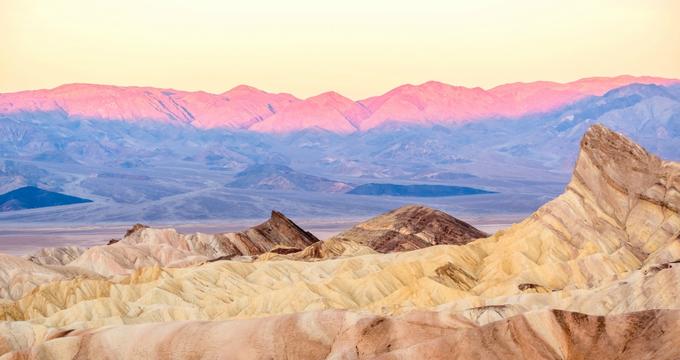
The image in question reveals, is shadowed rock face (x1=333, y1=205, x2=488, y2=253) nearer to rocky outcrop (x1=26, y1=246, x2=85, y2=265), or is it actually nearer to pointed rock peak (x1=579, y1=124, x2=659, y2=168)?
rocky outcrop (x1=26, y1=246, x2=85, y2=265)

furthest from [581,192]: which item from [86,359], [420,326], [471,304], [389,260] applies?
[86,359]

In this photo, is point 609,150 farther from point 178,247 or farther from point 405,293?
point 178,247

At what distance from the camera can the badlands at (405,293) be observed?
6366 cm

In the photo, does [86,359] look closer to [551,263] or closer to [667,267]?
[667,267]

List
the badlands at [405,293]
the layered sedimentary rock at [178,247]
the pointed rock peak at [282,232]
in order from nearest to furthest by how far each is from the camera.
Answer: the badlands at [405,293] < the layered sedimentary rock at [178,247] < the pointed rock peak at [282,232]

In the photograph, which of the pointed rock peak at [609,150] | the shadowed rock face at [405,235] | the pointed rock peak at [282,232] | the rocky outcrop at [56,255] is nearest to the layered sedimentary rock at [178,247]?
the pointed rock peak at [282,232]

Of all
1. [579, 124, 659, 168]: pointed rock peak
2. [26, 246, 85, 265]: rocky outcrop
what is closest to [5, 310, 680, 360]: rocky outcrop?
[579, 124, 659, 168]: pointed rock peak

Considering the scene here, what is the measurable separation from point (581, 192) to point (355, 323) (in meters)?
68.5

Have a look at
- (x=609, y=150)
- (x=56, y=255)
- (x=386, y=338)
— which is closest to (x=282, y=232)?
(x=56, y=255)

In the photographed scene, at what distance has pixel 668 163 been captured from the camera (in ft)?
442

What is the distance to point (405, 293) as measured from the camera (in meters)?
111

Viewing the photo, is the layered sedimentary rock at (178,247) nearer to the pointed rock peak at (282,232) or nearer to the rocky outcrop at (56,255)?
the pointed rock peak at (282,232)

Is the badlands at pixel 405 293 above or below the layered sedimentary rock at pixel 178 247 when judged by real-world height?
above

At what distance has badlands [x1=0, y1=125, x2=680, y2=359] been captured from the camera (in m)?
63.7
